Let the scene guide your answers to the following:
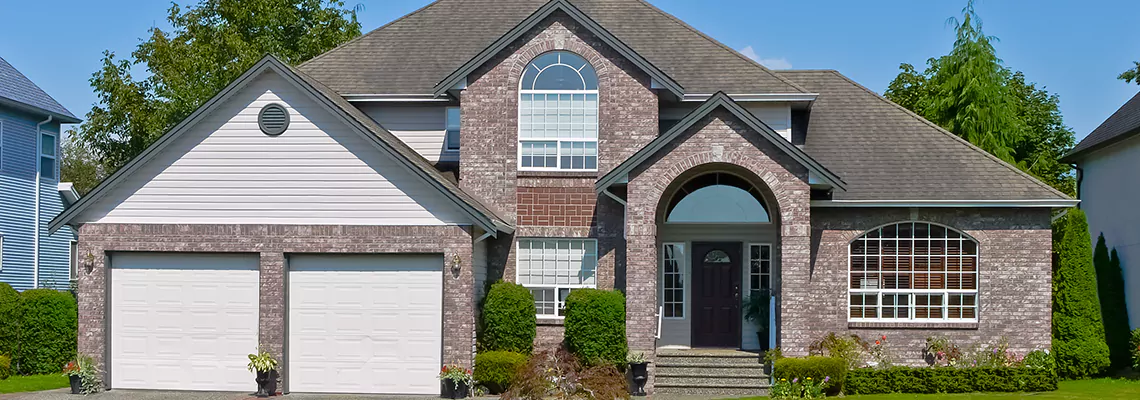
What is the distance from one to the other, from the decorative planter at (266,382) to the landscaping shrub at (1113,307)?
658 inches

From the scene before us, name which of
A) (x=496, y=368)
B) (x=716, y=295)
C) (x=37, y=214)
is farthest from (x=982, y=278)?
(x=37, y=214)

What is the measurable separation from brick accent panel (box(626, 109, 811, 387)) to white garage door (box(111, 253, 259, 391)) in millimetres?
6897

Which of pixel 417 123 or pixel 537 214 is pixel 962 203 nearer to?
→ pixel 537 214

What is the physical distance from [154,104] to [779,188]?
2496 cm

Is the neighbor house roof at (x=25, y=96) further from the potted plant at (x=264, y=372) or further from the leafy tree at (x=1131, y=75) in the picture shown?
the leafy tree at (x=1131, y=75)

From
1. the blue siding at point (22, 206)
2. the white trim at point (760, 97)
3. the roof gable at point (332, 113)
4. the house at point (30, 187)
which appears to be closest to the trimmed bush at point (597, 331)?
the roof gable at point (332, 113)

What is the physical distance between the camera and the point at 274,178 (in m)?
20.8

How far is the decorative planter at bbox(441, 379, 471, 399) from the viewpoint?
2008 centimetres

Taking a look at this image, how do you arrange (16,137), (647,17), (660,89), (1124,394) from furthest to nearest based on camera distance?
1. (16,137)
2. (647,17)
3. (660,89)
4. (1124,394)

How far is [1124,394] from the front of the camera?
20094mm

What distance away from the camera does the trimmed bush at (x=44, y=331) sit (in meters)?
24.9

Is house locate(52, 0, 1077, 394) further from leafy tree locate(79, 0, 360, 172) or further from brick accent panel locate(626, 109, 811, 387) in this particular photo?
leafy tree locate(79, 0, 360, 172)

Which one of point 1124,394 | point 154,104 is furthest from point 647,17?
point 154,104

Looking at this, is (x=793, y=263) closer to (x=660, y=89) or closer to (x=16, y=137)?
(x=660, y=89)
